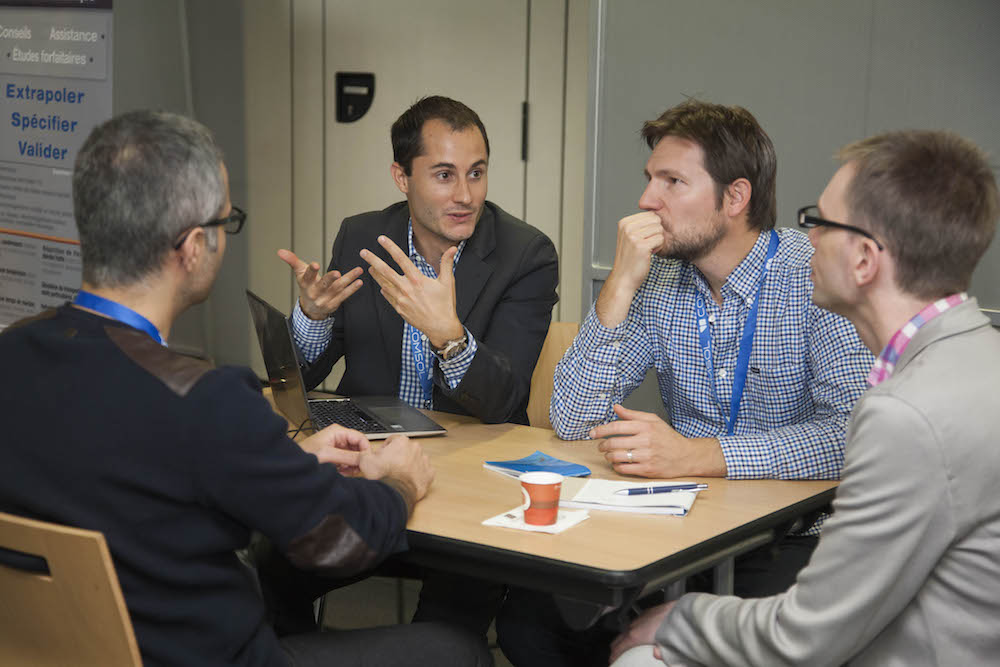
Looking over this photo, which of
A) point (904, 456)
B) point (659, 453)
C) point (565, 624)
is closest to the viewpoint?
point (904, 456)

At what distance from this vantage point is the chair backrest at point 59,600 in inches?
51.6

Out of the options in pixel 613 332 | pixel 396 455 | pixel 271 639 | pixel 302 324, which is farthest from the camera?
pixel 302 324

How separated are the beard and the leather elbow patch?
1096 millimetres

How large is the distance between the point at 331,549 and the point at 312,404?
107 centimetres

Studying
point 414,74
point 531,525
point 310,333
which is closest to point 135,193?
point 531,525

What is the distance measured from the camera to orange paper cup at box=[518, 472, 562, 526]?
172 centimetres

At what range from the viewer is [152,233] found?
1.49 m

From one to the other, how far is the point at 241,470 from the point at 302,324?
1365 millimetres

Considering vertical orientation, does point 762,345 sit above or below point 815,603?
above

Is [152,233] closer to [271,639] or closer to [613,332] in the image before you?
[271,639]

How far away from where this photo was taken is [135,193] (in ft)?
4.84

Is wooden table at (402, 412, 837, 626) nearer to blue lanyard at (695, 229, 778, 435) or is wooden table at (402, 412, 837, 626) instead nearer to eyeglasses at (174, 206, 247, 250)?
blue lanyard at (695, 229, 778, 435)

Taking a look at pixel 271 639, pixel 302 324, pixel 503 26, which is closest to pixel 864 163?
pixel 271 639

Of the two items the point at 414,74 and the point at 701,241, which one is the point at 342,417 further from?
the point at 414,74
